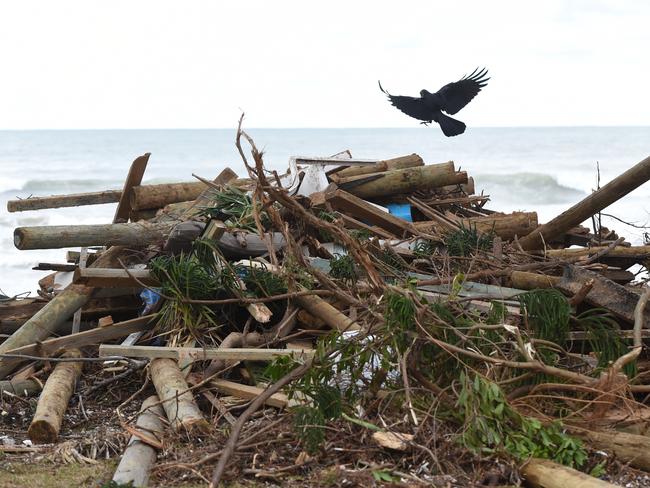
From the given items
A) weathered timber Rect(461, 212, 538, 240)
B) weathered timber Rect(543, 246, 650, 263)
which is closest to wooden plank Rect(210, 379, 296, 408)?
weathered timber Rect(543, 246, 650, 263)

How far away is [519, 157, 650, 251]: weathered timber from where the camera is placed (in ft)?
18.9

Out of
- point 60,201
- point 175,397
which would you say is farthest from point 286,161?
point 175,397

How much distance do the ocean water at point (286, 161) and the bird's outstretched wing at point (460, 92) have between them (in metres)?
9.86

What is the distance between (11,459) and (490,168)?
40.8 m

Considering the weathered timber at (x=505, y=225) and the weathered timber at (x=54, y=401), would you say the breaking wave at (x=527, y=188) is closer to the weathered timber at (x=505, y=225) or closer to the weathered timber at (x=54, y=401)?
the weathered timber at (x=505, y=225)

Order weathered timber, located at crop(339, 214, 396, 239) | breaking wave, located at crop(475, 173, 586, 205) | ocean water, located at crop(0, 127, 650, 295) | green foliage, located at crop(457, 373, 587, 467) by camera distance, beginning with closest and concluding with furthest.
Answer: green foliage, located at crop(457, 373, 587, 467) → weathered timber, located at crop(339, 214, 396, 239) → ocean water, located at crop(0, 127, 650, 295) → breaking wave, located at crop(475, 173, 586, 205)

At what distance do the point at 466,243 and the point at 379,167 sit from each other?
235 cm

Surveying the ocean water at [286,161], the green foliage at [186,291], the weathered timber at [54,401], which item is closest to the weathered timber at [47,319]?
the weathered timber at [54,401]

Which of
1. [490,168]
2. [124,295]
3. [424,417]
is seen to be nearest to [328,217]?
[124,295]

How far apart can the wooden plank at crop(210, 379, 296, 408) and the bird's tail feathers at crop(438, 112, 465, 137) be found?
3925 millimetres

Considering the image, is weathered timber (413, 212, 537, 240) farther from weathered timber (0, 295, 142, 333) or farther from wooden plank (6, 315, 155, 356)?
wooden plank (6, 315, 155, 356)

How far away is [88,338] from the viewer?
632cm

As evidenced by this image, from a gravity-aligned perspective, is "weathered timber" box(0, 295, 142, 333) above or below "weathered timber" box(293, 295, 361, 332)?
below

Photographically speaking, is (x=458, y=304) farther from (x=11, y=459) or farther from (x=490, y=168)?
(x=490, y=168)
